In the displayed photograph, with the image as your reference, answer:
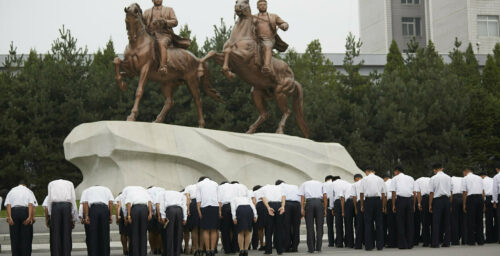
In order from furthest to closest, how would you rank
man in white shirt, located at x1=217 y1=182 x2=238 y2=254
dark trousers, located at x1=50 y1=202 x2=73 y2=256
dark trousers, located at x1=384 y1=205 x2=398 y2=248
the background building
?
the background building, dark trousers, located at x1=384 y1=205 x2=398 y2=248, man in white shirt, located at x1=217 y1=182 x2=238 y2=254, dark trousers, located at x1=50 y1=202 x2=73 y2=256

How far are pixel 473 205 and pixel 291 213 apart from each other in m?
4.64

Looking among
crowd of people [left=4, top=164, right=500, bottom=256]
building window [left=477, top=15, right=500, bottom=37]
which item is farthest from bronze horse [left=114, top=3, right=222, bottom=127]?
building window [left=477, top=15, right=500, bottom=37]

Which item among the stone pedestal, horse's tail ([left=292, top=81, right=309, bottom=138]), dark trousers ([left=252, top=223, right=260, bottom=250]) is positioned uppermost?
horse's tail ([left=292, top=81, right=309, bottom=138])

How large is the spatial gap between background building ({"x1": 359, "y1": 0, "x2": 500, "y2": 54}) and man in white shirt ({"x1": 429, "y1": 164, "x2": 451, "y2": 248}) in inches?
1398

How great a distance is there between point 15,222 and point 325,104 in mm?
20091

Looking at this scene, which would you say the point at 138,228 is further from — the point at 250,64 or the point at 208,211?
the point at 250,64

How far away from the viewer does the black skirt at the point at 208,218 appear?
13.6 meters

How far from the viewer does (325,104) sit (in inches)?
1231

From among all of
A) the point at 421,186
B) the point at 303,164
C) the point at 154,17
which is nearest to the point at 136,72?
the point at 154,17

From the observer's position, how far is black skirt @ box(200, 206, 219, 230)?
13.6 metres

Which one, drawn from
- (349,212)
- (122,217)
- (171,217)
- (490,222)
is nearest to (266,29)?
(349,212)

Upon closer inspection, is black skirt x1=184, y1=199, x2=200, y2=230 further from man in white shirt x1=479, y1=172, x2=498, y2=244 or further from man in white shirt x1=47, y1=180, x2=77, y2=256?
man in white shirt x1=479, y1=172, x2=498, y2=244

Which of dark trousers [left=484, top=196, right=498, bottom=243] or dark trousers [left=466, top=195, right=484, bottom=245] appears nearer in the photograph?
dark trousers [left=466, top=195, right=484, bottom=245]

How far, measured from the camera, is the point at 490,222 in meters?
16.5
